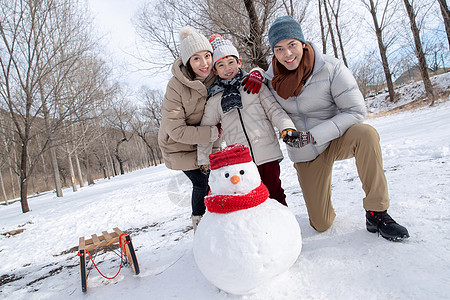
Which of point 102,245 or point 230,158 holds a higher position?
point 230,158

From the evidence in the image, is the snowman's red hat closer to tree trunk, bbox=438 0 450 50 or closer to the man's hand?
the man's hand

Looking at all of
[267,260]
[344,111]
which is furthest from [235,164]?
[344,111]

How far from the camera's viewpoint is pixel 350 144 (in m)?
1.81

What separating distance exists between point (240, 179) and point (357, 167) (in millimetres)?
932

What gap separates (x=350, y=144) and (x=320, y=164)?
29cm

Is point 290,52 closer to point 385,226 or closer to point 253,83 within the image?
point 253,83

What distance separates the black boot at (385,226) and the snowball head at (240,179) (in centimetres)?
89

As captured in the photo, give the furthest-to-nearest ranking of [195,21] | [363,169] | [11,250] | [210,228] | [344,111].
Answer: [195,21], [11,250], [344,111], [363,169], [210,228]

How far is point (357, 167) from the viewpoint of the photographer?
1816mm

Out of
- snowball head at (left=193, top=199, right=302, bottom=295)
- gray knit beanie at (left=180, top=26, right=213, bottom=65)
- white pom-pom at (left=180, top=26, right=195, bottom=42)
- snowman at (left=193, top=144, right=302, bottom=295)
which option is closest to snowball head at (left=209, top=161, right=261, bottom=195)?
snowman at (left=193, top=144, right=302, bottom=295)

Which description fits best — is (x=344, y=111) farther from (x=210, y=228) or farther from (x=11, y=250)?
(x=11, y=250)

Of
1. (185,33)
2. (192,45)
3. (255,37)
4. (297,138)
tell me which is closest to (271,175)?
(297,138)

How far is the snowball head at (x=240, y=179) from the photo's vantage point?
1.44m

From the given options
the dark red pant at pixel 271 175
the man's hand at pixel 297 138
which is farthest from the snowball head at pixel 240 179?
the dark red pant at pixel 271 175
